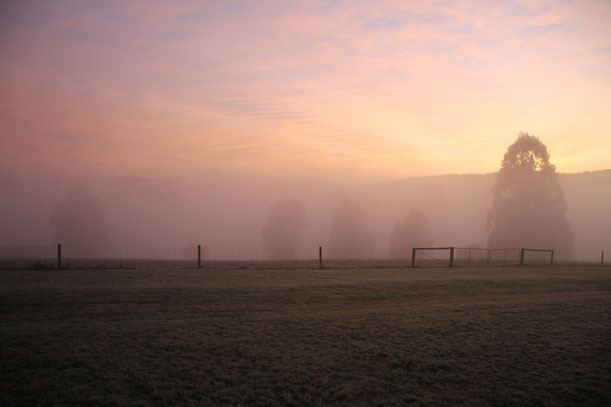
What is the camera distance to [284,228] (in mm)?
65312

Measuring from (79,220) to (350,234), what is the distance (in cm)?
4779

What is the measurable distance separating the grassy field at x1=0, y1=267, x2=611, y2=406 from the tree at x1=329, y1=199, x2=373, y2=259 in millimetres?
43331

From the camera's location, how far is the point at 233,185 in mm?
165500

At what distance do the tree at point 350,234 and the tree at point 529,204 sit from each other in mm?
20146

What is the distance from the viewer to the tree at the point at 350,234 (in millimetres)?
59250

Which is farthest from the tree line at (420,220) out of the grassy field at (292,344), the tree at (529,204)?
the grassy field at (292,344)

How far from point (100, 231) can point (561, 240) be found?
71161 millimetres

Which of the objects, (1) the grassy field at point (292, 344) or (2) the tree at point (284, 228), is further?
(2) the tree at point (284, 228)

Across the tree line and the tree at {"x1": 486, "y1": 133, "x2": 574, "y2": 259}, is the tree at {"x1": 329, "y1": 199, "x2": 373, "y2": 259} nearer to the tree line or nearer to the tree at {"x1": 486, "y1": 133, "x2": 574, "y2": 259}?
the tree line

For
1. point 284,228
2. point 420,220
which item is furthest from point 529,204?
point 284,228

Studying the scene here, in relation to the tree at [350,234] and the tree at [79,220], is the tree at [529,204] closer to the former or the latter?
the tree at [350,234]

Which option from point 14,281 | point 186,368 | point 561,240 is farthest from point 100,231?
point 561,240

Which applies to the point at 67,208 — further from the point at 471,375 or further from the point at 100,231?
the point at 471,375

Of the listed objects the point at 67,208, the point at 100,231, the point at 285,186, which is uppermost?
the point at 285,186
